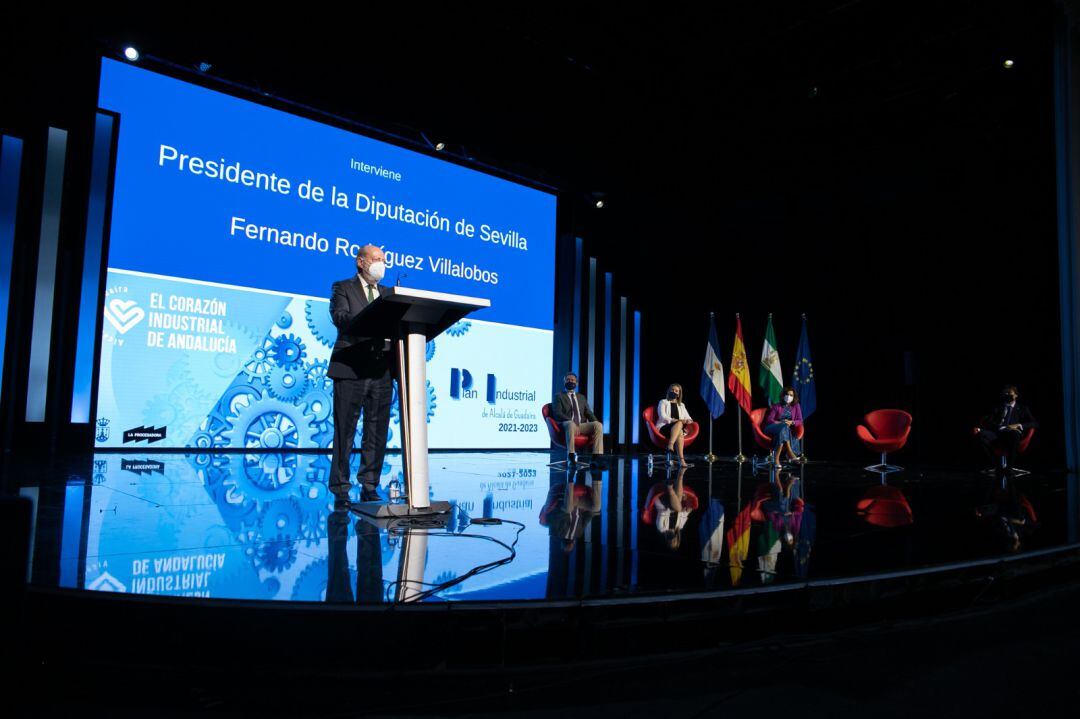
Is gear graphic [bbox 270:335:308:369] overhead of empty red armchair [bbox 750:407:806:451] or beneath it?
overhead

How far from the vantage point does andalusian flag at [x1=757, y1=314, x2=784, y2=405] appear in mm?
9008

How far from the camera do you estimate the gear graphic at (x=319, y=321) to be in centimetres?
686

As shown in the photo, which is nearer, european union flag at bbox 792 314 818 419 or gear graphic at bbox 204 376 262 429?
gear graphic at bbox 204 376 262 429

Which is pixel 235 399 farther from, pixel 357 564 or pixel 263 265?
pixel 357 564

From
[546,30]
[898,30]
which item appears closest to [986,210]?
[898,30]

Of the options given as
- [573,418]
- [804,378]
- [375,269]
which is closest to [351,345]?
[375,269]

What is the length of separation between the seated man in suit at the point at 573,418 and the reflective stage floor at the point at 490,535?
4.92 ft

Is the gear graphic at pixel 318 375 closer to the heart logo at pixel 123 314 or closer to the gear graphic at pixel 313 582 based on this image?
the heart logo at pixel 123 314

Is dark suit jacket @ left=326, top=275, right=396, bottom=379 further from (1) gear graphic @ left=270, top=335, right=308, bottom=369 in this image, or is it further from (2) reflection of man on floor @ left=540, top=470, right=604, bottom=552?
(1) gear graphic @ left=270, top=335, right=308, bottom=369

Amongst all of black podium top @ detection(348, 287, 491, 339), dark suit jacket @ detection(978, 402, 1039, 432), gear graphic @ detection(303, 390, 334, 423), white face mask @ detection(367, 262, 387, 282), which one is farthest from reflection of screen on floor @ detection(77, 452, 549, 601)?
dark suit jacket @ detection(978, 402, 1039, 432)

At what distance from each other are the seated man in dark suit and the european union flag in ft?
6.76

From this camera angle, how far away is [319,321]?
693 centimetres

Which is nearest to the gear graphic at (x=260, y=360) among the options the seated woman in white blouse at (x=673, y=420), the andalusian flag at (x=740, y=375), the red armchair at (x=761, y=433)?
the seated woman in white blouse at (x=673, y=420)

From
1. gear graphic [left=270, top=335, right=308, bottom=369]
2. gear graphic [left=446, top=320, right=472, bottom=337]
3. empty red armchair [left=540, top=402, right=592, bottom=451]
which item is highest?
gear graphic [left=446, top=320, right=472, bottom=337]
